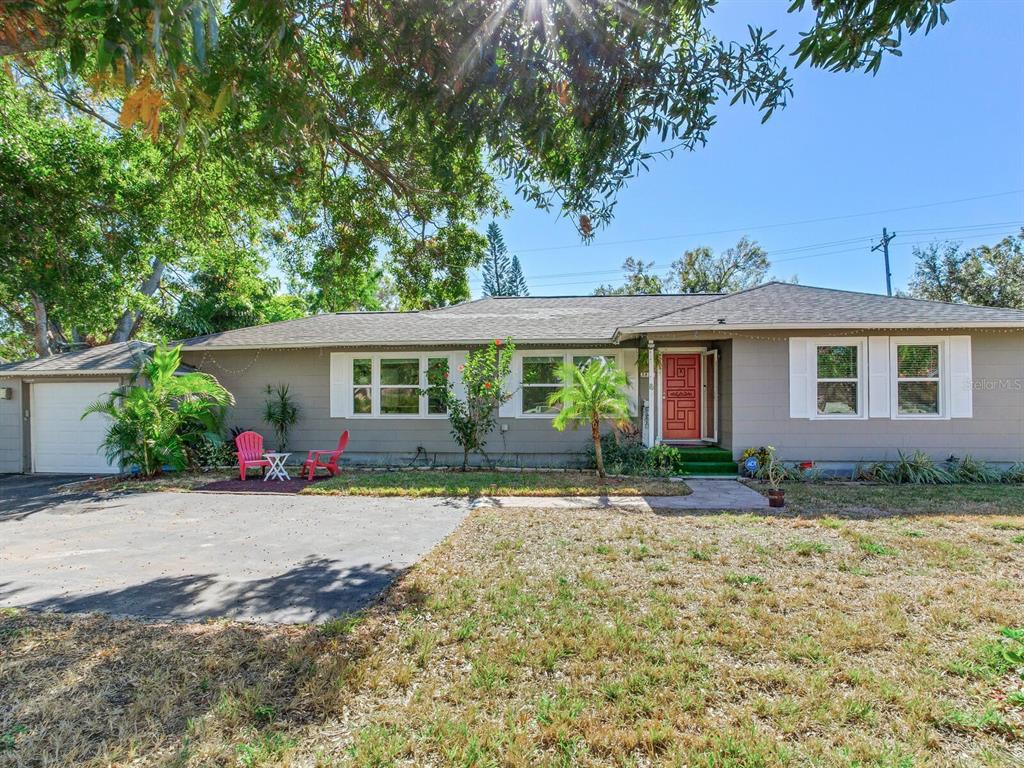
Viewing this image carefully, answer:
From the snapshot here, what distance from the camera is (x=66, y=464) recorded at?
11125 mm

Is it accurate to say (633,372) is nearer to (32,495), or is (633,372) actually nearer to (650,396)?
(650,396)

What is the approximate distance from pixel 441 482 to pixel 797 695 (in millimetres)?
6887

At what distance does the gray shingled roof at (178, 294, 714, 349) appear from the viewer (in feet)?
35.0

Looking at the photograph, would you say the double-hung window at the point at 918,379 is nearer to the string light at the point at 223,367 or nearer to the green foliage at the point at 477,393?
the green foliage at the point at 477,393

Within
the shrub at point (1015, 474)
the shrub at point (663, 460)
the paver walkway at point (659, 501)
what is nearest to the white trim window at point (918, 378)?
the shrub at point (1015, 474)

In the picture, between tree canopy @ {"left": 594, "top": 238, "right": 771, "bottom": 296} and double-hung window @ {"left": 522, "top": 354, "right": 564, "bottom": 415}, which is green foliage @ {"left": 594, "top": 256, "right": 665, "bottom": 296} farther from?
double-hung window @ {"left": 522, "top": 354, "right": 564, "bottom": 415}

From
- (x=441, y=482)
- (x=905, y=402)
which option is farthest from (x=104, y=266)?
(x=905, y=402)

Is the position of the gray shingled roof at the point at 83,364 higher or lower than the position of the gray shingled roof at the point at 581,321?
lower

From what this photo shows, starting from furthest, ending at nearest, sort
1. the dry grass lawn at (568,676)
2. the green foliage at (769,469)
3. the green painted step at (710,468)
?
the green painted step at (710,468), the green foliage at (769,469), the dry grass lawn at (568,676)

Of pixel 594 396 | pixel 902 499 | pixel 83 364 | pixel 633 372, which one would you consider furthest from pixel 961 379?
pixel 83 364

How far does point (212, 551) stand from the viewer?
5289mm

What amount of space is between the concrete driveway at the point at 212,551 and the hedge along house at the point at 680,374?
3417 mm

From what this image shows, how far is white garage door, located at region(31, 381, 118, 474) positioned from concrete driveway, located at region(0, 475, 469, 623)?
10.2ft

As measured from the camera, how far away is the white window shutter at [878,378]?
30.2 ft
